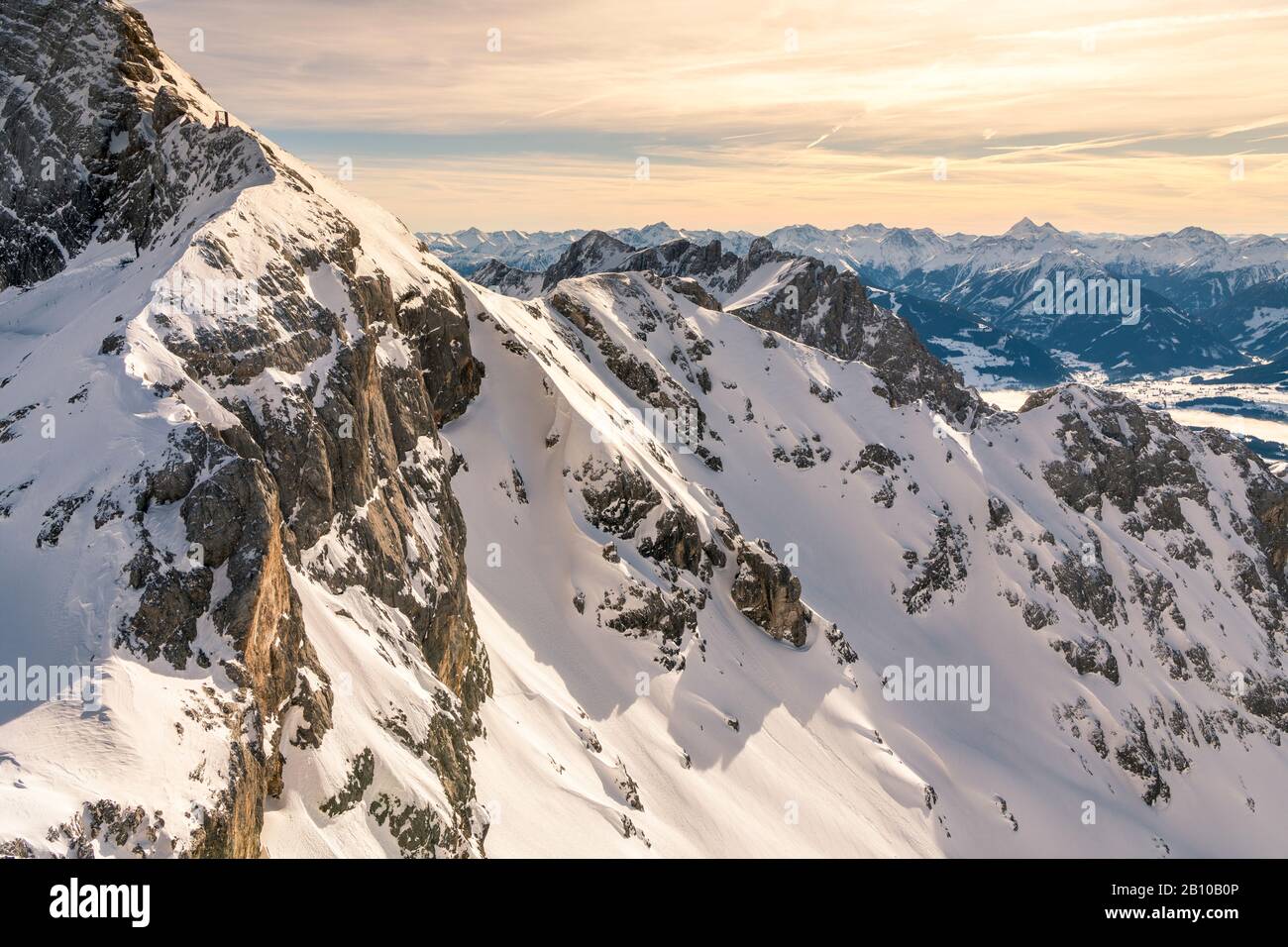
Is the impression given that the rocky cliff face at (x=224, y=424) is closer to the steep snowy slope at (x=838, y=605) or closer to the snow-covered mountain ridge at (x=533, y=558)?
the snow-covered mountain ridge at (x=533, y=558)

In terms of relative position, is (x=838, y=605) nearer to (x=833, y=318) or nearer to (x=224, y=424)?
(x=833, y=318)

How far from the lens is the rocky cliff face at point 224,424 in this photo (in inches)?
1113

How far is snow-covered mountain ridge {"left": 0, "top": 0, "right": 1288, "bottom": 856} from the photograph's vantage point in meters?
29.1

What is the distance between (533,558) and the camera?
7650 cm

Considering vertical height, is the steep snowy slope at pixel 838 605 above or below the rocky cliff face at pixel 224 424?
below

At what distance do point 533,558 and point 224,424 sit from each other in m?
44.3

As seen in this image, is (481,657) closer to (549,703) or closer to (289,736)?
(549,703)

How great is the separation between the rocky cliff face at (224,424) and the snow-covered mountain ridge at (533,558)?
215 millimetres

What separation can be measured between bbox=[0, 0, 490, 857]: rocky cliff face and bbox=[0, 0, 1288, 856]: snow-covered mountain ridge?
215 millimetres

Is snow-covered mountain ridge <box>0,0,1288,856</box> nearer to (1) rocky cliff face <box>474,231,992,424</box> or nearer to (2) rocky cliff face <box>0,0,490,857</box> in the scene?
(2) rocky cliff face <box>0,0,490,857</box>
